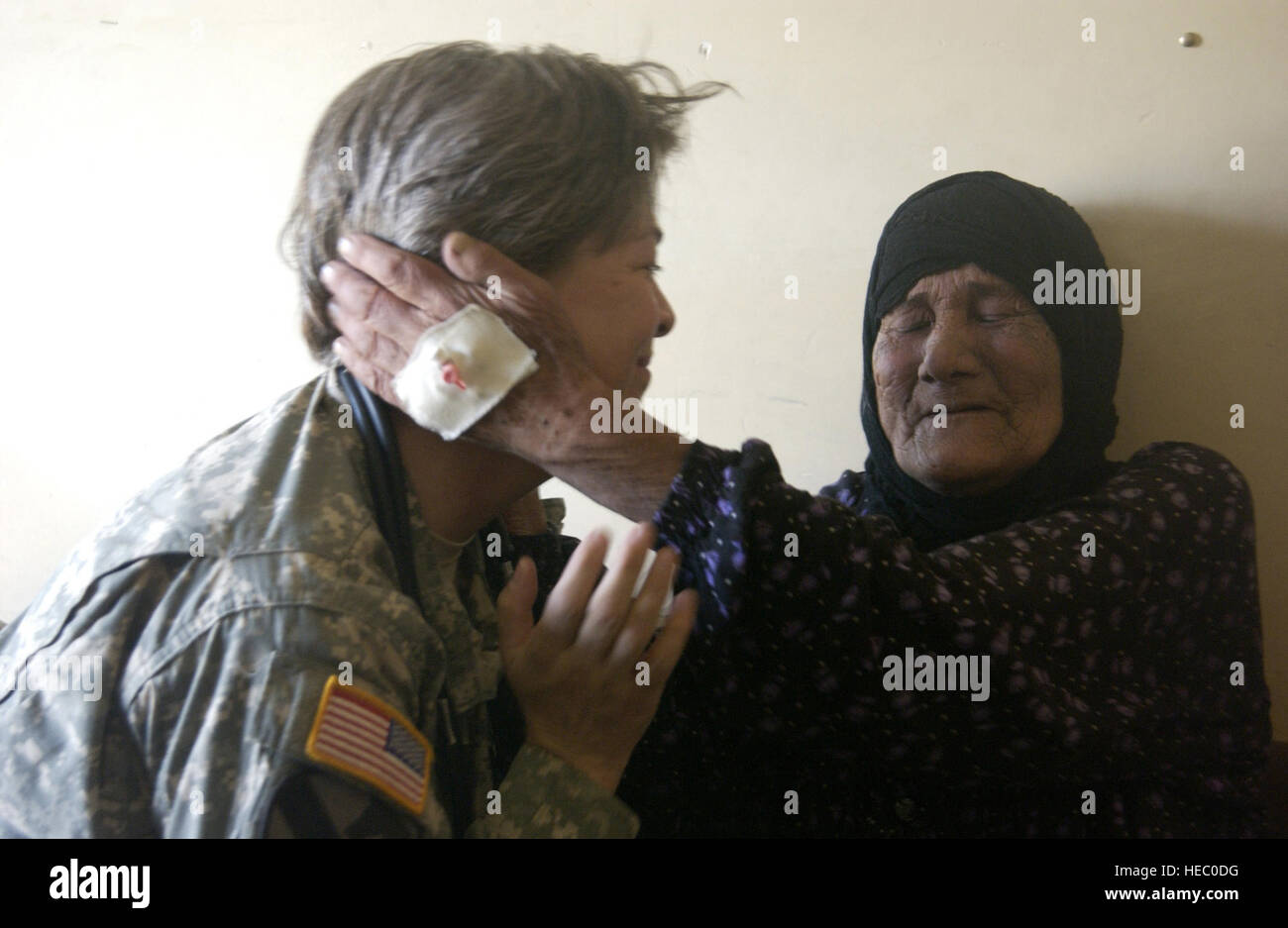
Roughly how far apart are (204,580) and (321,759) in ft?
0.50

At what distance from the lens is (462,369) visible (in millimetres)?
732

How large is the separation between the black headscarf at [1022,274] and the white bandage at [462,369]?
52cm

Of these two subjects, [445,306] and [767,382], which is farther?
[767,382]

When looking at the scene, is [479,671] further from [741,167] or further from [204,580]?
[741,167]

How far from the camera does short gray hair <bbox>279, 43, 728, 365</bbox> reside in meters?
0.77

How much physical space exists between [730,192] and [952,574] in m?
0.52

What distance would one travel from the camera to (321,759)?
0.61 meters

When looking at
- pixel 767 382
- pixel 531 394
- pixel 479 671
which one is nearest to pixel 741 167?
pixel 767 382
